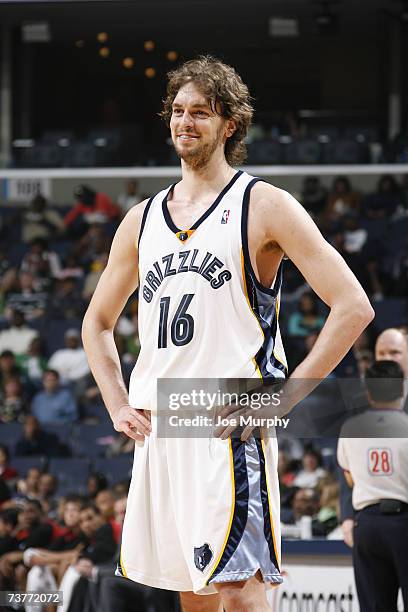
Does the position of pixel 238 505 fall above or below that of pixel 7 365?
below

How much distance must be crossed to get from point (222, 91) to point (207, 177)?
0.27m

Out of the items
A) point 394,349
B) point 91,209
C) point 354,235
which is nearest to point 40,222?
point 91,209

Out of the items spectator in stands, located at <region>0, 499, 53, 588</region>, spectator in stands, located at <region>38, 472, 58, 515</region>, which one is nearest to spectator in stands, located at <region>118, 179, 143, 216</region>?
spectator in stands, located at <region>38, 472, 58, 515</region>

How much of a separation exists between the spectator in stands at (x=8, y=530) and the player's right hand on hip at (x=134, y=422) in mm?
5273

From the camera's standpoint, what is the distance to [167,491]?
11.0 feet

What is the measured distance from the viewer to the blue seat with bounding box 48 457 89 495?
34.8ft

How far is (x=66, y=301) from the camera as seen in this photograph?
13.8 meters

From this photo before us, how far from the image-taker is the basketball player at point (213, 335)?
321cm

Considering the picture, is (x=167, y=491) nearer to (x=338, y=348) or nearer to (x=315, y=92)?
(x=338, y=348)

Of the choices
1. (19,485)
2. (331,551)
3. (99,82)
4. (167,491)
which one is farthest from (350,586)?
(99,82)

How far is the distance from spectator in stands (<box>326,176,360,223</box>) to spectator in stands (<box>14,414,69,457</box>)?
5.35 metres

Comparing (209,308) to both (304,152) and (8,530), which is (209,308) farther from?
(304,152)

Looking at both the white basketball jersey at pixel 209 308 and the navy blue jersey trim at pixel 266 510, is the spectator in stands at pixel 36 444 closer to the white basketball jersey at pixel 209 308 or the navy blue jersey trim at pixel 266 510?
the white basketball jersey at pixel 209 308

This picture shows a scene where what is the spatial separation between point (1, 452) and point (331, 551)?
17.1 ft
